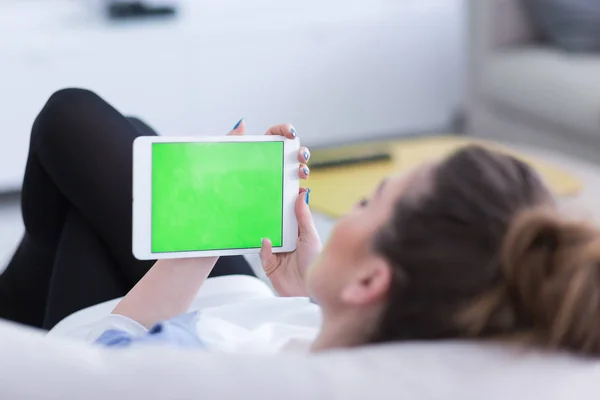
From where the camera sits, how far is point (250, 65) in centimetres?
359

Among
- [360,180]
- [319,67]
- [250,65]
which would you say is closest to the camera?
[360,180]

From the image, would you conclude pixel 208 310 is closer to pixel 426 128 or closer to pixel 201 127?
pixel 201 127

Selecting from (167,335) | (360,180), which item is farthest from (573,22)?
(167,335)

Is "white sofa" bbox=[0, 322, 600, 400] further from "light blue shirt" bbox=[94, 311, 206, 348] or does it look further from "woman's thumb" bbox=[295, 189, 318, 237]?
"woman's thumb" bbox=[295, 189, 318, 237]

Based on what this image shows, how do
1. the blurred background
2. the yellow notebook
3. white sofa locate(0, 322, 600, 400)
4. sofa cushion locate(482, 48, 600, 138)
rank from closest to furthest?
1. white sofa locate(0, 322, 600, 400)
2. the yellow notebook
3. sofa cushion locate(482, 48, 600, 138)
4. the blurred background

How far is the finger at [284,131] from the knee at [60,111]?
0.40 m

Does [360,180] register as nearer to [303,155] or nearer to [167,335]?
[303,155]

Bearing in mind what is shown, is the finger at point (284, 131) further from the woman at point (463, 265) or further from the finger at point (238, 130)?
the woman at point (463, 265)

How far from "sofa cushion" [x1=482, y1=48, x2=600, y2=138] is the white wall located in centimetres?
48

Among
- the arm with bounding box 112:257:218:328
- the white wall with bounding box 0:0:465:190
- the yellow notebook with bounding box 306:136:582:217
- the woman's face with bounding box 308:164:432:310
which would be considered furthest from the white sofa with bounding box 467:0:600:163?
the woman's face with bounding box 308:164:432:310

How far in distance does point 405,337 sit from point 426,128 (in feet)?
11.2

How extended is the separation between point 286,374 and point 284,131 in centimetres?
58

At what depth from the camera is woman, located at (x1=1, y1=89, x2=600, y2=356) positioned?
719 mm

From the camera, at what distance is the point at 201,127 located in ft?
11.7
